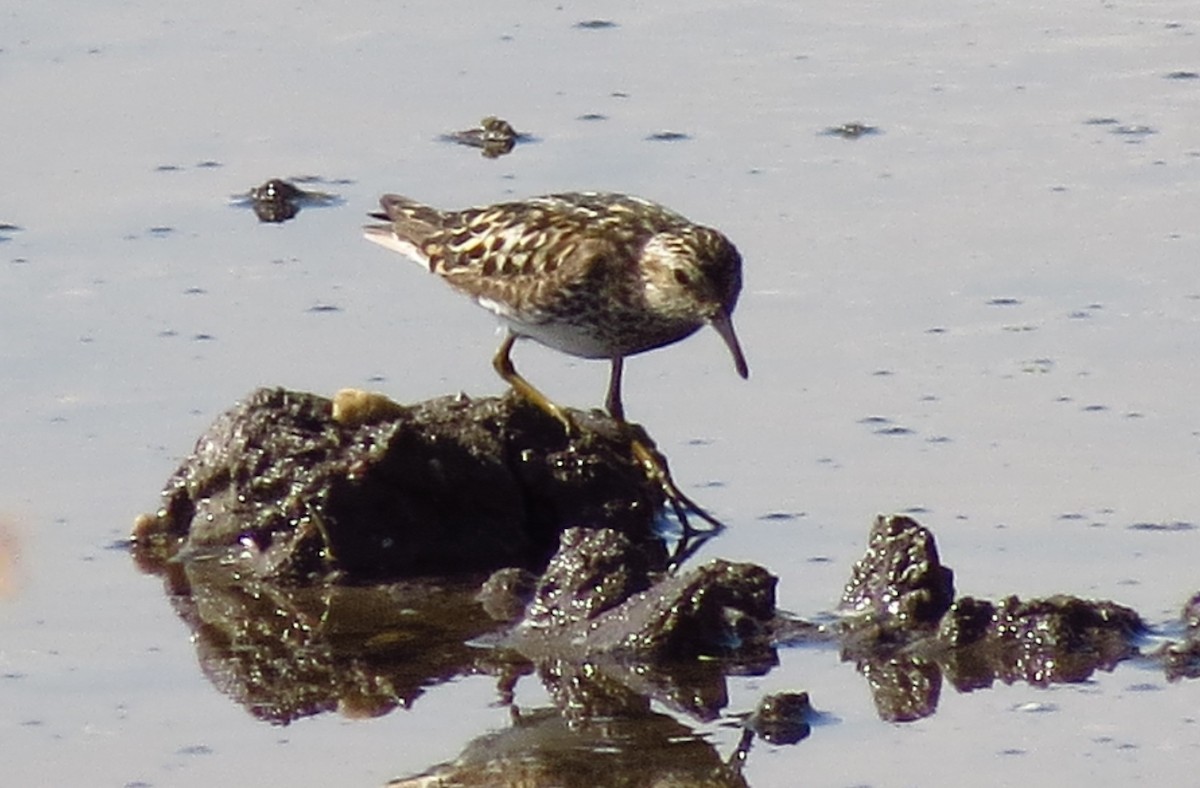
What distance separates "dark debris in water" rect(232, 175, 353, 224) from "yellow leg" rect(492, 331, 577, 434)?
1847 millimetres

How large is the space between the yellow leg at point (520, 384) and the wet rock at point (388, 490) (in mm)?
31

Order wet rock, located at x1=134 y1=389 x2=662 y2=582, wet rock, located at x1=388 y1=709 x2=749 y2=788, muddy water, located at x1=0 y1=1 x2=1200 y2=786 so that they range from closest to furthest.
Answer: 1. wet rock, located at x1=388 y1=709 x2=749 y2=788
2. muddy water, located at x1=0 y1=1 x2=1200 y2=786
3. wet rock, located at x1=134 y1=389 x2=662 y2=582

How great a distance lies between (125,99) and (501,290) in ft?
12.0

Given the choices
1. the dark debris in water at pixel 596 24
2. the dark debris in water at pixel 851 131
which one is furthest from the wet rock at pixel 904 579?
the dark debris in water at pixel 596 24

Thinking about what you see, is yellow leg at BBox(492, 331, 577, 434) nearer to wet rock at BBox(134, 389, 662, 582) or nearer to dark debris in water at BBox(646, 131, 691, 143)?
wet rock at BBox(134, 389, 662, 582)

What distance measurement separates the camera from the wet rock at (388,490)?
775 centimetres

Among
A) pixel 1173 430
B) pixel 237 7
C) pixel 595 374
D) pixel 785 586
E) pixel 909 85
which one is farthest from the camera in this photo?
pixel 237 7

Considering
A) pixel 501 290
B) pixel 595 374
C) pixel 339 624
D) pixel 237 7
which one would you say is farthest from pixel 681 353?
pixel 237 7

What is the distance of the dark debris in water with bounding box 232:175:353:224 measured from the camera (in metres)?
10.4

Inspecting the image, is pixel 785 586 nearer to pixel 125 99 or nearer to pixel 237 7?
pixel 125 99

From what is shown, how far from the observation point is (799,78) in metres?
11.8

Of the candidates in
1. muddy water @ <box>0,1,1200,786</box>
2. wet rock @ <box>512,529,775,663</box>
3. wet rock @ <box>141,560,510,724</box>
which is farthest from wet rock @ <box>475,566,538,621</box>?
muddy water @ <box>0,1,1200,786</box>

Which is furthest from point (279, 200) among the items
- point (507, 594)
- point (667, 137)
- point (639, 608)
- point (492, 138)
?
point (639, 608)

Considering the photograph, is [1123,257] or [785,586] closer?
[785,586]
